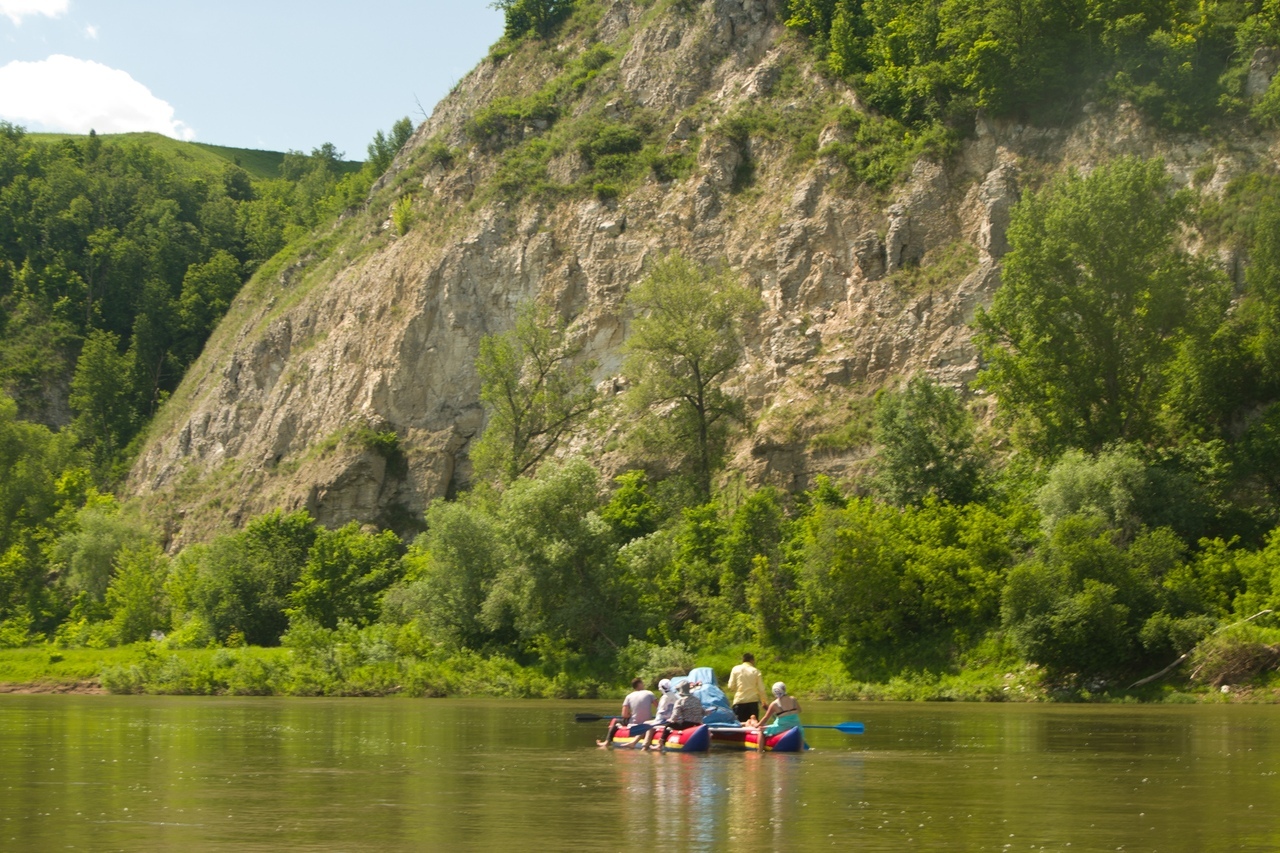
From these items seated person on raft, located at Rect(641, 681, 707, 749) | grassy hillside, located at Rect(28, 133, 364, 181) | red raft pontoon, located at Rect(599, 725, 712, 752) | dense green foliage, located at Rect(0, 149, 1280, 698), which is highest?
grassy hillside, located at Rect(28, 133, 364, 181)

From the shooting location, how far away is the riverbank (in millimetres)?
43531

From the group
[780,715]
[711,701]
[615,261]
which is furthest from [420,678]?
[615,261]

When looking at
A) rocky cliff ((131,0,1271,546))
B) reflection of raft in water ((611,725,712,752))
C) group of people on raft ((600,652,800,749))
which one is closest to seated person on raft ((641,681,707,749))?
group of people on raft ((600,652,800,749))

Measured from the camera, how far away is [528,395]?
6800 cm

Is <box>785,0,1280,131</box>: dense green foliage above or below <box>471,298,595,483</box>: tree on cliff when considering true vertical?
above

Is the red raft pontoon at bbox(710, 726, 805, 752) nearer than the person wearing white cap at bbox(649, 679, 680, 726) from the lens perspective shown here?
Yes

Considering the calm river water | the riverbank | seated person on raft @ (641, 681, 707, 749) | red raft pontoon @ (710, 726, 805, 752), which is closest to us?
the calm river water

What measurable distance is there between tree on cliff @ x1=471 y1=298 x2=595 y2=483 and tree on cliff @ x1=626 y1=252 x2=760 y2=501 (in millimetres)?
6312

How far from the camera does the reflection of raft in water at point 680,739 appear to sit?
2595 cm

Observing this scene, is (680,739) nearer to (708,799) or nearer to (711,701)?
(711,701)

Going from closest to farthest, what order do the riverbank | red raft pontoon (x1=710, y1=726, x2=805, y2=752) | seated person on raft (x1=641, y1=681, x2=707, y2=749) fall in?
1. red raft pontoon (x1=710, y1=726, x2=805, y2=752)
2. seated person on raft (x1=641, y1=681, x2=707, y2=749)
3. the riverbank

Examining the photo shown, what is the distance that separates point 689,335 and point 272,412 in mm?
31886

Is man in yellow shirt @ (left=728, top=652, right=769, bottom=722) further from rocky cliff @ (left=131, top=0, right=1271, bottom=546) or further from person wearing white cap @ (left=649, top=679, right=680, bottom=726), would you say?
rocky cliff @ (left=131, top=0, right=1271, bottom=546)

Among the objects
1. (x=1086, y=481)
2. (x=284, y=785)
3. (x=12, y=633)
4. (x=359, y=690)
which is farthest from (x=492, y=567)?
(x=284, y=785)
